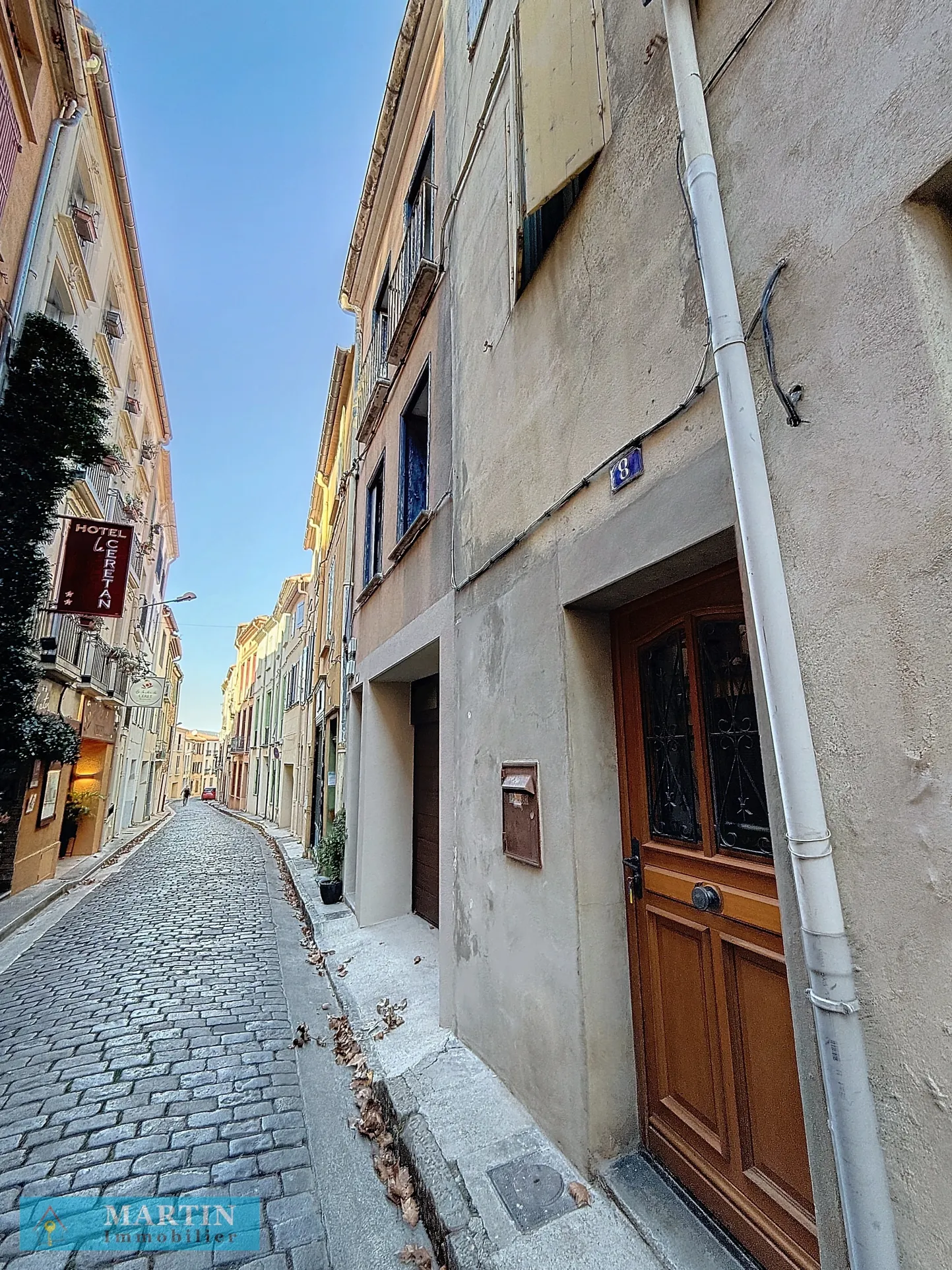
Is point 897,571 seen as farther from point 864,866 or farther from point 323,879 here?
point 323,879

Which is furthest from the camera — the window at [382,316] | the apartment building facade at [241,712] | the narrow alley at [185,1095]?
the apartment building facade at [241,712]

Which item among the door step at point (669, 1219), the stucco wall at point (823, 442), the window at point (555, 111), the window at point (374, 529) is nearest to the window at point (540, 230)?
the window at point (555, 111)

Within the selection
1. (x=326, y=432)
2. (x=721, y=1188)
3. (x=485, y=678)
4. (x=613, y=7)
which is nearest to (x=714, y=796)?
(x=721, y=1188)

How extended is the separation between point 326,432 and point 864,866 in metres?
15.5

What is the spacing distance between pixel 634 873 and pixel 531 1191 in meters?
1.38

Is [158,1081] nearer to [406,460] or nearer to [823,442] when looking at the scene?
[823,442]

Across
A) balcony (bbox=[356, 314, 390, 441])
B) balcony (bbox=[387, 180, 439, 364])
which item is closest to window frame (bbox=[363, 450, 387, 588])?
balcony (bbox=[356, 314, 390, 441])

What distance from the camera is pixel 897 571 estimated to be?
1.43m

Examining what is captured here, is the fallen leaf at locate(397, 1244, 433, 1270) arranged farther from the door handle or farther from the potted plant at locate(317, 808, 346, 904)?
the potted plant at locate(317, 808, 346, 904)

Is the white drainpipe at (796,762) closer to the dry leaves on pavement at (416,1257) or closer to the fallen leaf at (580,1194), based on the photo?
the fallen leaf at (580,1194)

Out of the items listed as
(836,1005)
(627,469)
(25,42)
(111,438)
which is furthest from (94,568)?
(836,1005)

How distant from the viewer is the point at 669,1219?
7.20 ft

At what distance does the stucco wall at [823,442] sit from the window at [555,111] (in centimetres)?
10

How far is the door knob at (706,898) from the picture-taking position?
222cm
